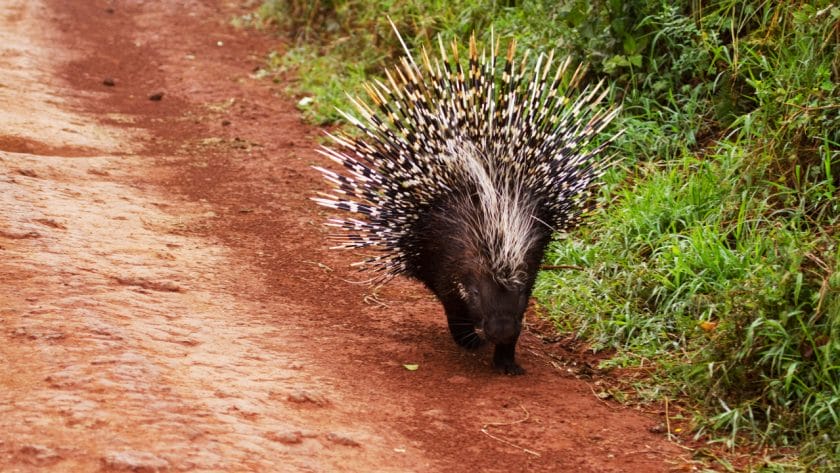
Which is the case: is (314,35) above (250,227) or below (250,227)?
above

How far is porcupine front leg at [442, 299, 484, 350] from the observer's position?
15.9 ft

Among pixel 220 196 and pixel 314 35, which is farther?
pixel 314 35

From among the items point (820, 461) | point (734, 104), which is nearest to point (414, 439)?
point (820, 461)

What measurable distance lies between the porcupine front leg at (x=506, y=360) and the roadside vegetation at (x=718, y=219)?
1.77 feet

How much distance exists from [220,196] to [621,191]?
3.01 meters

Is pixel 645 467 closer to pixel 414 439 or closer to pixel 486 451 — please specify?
pixel 486 451

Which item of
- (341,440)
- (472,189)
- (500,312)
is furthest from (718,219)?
(341,440)

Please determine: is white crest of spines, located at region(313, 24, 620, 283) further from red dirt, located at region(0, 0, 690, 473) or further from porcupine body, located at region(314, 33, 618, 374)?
red dirt, located at region(0, 0, 690, 473)

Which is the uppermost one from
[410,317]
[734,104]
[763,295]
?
[734,104]

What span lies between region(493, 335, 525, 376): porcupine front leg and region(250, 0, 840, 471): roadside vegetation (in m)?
0.54

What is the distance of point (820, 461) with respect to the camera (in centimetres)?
372

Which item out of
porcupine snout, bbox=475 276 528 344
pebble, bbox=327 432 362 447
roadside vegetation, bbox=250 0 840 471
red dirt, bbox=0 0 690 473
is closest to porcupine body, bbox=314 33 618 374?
porcupine snout, bbox=475 276 528 344

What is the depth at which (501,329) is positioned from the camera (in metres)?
4.41

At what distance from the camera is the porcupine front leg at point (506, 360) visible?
15.2 ft
